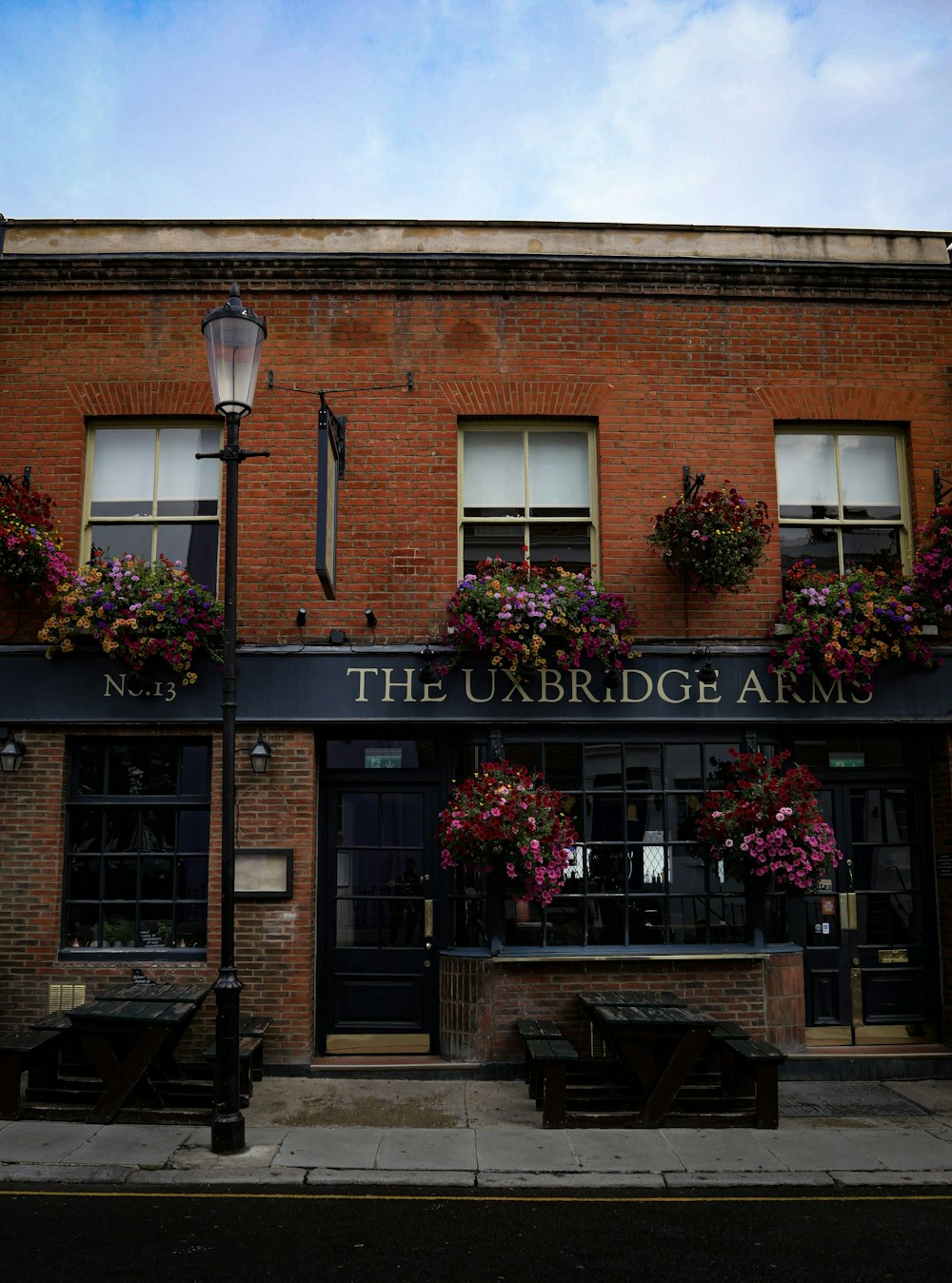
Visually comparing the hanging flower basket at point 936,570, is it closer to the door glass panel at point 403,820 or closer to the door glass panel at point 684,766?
the door glass panel at point 684,766

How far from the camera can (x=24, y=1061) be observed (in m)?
8.16

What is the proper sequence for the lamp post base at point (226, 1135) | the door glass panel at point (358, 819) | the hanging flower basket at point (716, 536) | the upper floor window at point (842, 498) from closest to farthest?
1. the lamp post base at point (226, 1135)
2. the hanging flower basket at point (716, 536)
3. the door glass panel at point (358, 819)
4. the upper floor window at point (842, 498)

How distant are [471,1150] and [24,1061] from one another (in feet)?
11.0

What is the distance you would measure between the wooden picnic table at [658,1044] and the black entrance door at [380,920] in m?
2.47

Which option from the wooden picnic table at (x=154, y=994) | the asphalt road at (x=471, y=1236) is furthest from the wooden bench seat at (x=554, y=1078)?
the wooden picnic table at (x=154, y=994)

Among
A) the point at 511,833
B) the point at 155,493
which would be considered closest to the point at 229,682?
the point at 511,833

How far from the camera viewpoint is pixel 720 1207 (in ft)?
22.4

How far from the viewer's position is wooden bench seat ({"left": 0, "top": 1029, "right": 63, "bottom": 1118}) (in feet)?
26.6

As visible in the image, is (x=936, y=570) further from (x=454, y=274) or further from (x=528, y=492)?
(x=454, y=274)

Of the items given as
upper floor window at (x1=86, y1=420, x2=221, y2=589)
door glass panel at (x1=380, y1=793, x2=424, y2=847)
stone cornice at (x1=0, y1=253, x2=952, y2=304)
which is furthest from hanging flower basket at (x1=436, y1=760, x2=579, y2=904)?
stone cornice at (x1=0, y1=253, x2=952, y2=304)

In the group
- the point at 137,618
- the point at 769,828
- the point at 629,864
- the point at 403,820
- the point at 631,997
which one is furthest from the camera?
the point at 403,820

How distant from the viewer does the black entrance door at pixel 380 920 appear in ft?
33.9

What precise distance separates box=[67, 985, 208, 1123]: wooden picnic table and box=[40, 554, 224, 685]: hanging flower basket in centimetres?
303

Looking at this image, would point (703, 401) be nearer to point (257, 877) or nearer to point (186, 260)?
point (186, 260)
